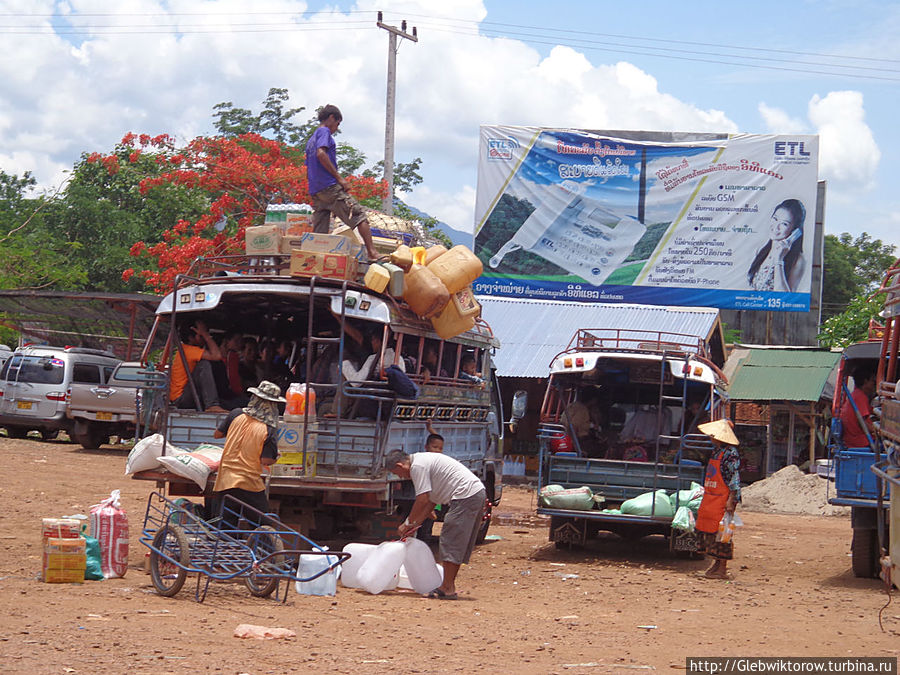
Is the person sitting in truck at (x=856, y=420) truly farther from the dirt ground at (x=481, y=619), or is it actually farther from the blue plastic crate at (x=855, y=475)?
the dirt ground at (x=481, y=619)

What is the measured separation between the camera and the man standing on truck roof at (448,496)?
29.5 feet

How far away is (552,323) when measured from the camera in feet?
79.0

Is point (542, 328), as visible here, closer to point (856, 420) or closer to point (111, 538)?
point (856, 420)

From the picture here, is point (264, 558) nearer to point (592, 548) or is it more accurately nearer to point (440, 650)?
point (440, 650)

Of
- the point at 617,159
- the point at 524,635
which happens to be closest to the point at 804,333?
the point at 617,159

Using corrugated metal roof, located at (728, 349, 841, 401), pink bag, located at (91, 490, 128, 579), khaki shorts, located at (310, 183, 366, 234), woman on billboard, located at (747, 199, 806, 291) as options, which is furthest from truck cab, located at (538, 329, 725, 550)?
woman on billboard, located at (747, 199, 806, 291)

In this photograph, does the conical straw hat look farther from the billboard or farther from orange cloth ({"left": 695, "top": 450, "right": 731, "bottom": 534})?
the billboard

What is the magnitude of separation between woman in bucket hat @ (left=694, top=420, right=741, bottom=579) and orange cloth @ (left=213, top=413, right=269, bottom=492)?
492cm

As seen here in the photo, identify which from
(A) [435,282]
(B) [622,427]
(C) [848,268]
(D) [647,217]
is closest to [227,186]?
(D) [647,217]

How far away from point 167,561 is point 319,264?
324cm

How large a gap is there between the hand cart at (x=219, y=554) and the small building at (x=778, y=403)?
15.6 meters

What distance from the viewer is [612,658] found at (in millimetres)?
6691

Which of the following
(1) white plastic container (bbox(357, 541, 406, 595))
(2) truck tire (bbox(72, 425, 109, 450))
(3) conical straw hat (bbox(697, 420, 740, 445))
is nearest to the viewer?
(1) white plastic container (bbox(357, 541, 406, 595))

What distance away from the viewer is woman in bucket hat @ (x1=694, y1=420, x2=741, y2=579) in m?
11.1
